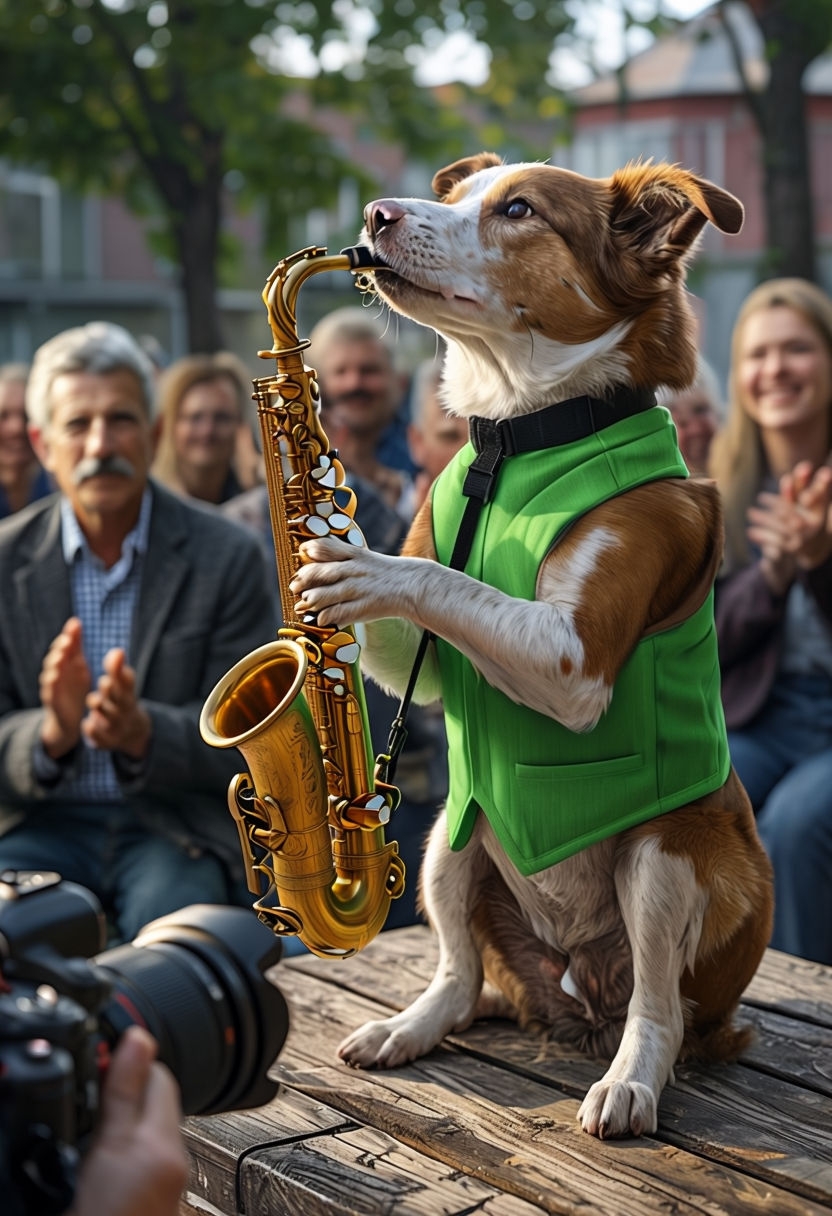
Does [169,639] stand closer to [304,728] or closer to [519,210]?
[304,728]

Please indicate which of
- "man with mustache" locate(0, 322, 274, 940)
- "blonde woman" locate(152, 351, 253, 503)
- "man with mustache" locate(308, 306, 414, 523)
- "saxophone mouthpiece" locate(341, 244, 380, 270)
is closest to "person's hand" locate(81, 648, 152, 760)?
"man with mustache" locate(0, 322, 274, 940)

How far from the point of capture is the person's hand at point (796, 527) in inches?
131

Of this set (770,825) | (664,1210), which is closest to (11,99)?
(770,825)

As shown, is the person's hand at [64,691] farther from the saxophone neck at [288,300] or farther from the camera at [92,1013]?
the camera at [92,1013]

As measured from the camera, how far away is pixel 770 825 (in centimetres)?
345

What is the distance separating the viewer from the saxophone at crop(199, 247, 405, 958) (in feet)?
6.18

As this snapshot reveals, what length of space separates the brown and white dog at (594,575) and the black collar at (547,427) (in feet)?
0.06

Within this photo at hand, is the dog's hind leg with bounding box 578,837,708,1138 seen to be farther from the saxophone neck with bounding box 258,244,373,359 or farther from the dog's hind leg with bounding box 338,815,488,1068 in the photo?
the saxophone neck with bounding box 258,244,373,359

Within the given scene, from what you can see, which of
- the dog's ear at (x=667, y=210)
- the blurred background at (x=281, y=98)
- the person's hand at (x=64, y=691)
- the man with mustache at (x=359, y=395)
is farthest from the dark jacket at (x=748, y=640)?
the blurred background at (x=281, y=98)

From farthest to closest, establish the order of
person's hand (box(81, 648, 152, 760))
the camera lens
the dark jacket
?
the dark jacket, person's hand (box(81, 648, 152, 760)), the camera lens

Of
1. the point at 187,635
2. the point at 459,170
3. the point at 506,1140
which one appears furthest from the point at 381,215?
the point at 187,635

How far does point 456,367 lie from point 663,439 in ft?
1.08

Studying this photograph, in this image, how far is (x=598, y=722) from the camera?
186 centimetres

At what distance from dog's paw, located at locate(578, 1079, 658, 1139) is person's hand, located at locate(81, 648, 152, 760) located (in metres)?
1.50
